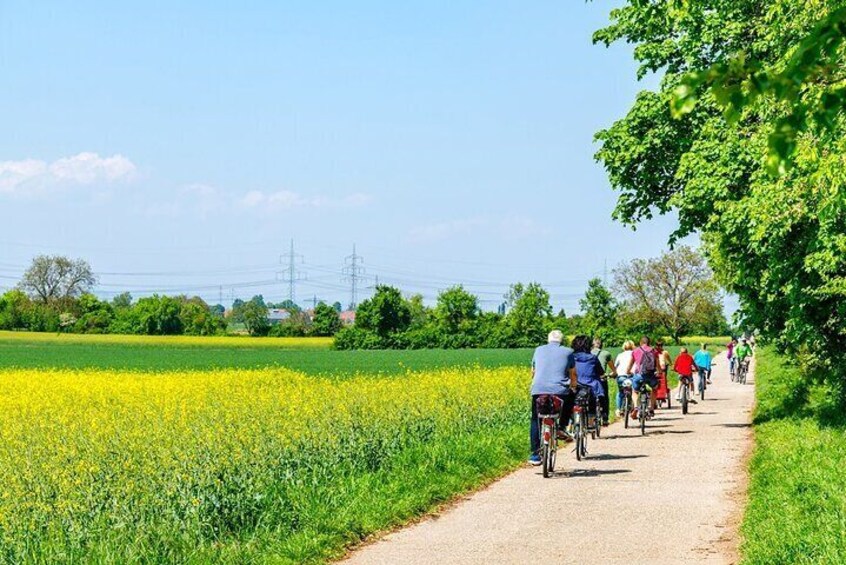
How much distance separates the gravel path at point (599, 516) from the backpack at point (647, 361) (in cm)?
421

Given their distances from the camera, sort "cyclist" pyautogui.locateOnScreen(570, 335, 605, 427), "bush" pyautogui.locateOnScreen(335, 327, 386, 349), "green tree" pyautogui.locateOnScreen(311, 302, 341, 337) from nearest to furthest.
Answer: "cyclist" pyautogui.locateOnScreen(570, 335, 605, 427), "bush" pyautogui.locateOnScreen(335, 327, 386, 349), "green tree" pyautogui.locateOnScreen(311, 302, 341, 337)

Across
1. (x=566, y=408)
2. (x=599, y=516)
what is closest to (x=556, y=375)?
(x=566, y=408)

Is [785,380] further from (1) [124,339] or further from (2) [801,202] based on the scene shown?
(1) [124,339]

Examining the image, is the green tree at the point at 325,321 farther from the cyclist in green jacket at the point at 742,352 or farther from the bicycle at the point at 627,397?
the bicycle at the point at 627,397

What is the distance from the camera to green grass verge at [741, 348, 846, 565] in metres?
8.84

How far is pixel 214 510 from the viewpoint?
10242mm

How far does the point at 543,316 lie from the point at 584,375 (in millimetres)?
107112

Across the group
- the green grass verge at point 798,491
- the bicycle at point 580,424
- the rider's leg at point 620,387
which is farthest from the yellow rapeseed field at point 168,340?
the bicycle at point 580,424

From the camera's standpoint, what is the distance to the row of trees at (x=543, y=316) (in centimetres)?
11112

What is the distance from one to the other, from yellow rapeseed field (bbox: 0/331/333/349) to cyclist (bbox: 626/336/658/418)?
84976mm

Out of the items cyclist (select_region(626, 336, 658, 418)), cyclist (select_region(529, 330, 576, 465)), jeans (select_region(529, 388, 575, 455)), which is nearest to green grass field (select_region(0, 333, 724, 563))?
jeans (select_region(529, 388, 575, 455))

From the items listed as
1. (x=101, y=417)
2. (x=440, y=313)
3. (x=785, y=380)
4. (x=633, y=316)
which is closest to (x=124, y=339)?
(x=440, y=313)

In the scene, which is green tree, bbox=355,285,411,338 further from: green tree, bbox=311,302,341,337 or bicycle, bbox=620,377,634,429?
bicycle, bbox=620,377,634,429

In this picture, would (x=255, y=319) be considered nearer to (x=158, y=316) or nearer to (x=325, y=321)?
(x=325, y=321)
